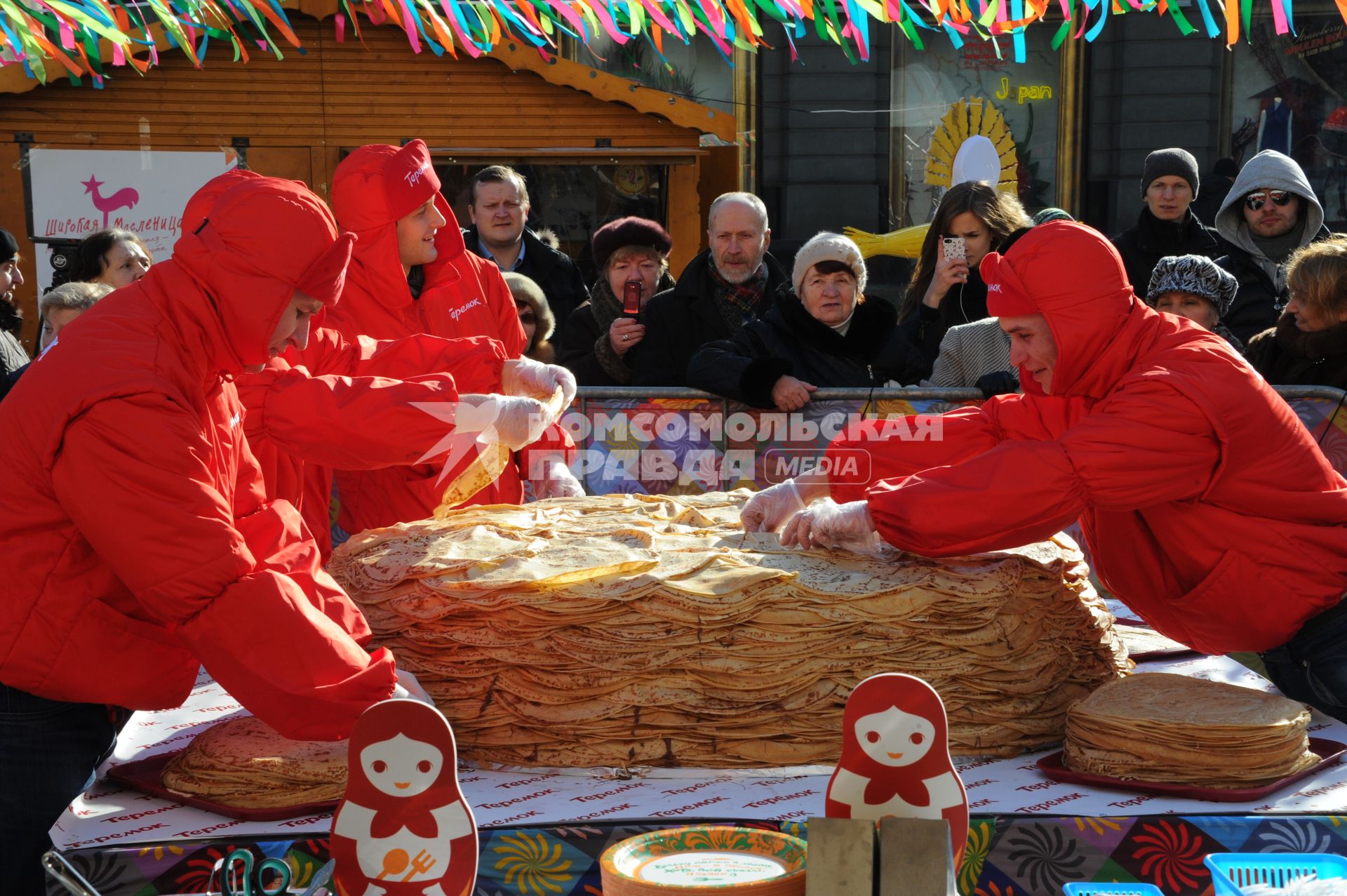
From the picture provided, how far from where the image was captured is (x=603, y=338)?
16.0 feet

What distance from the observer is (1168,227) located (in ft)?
17.7

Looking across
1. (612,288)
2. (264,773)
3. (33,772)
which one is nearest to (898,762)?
(264,773)

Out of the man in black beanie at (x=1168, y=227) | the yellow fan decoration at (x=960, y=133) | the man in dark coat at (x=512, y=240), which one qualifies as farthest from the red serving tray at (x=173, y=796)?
the yellow fan decoration at (x=960, y=133)

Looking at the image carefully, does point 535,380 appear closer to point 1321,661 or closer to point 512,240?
point 1321,661

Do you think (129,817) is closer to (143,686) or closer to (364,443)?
(143,686)

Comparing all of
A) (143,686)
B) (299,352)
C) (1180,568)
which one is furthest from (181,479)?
(1180,568)

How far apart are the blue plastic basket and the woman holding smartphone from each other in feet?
9.81

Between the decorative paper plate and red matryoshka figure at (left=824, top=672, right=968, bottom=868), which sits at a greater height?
red matryoshka figure at (left=824, top=672, right=968, bottom=868)

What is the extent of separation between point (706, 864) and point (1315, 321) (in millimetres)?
3554

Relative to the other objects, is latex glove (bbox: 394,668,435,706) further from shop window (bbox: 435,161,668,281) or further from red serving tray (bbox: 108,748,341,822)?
shop window (bbox: 435,161,668,281)

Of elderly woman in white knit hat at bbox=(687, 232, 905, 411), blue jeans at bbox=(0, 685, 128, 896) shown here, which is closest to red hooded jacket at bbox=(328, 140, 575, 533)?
elderly woman in white knit hat at bbox=(687, 232, 905, 411)

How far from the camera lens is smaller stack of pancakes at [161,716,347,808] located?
239 cm

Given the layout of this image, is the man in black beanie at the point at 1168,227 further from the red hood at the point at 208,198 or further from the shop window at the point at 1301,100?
the shop window at the point at 1301,100

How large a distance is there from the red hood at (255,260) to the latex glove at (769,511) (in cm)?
111
